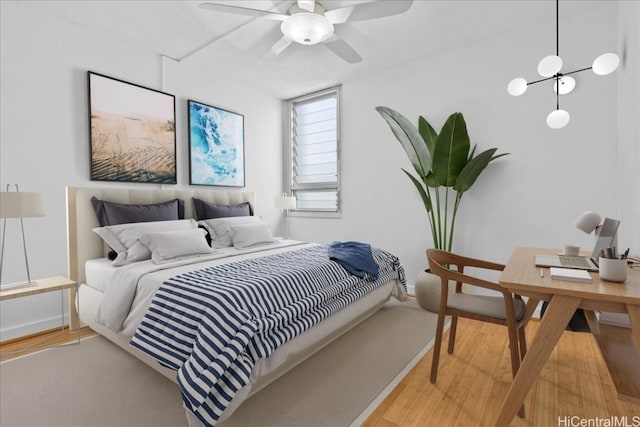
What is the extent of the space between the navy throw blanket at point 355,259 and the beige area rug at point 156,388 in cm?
53

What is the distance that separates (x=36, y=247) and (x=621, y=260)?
385 centimetres

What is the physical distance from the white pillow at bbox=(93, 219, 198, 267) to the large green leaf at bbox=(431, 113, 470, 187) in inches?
101

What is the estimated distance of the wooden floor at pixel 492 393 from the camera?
1574 mm

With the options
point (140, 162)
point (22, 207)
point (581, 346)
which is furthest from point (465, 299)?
point (140, 162)

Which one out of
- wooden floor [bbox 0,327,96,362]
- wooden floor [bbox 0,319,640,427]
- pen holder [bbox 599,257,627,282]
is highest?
pen holder [bbox 599,257,627,282]

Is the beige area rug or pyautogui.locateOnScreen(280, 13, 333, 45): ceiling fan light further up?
pyautogui.locateOnScreen(280, 13, 333, 45): ceiling fan light

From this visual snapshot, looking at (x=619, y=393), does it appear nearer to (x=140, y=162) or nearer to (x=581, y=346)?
(x=581, y=346)

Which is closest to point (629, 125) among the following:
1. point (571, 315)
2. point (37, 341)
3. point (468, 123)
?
point (468, 123)

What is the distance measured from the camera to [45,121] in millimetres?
2672

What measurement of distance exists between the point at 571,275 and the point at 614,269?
0.47ft

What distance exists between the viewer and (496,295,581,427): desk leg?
4.08 ft

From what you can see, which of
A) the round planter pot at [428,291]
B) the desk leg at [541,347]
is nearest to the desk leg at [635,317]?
the desk leg at [541,347]

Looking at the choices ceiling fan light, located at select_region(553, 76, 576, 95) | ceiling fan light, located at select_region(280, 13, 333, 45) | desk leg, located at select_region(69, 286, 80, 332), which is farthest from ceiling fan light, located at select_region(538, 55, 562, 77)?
desk leg, located at select_region(69, 286, 80, 332)

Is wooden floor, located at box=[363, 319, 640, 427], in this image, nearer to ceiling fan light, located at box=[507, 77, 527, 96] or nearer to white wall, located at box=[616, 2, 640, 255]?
white wall, located at box=[616, 2, 640, 255]
